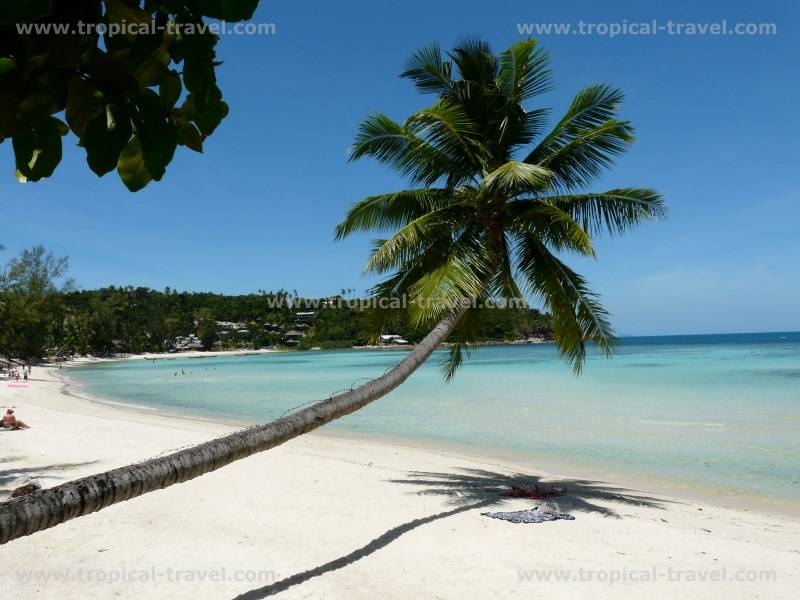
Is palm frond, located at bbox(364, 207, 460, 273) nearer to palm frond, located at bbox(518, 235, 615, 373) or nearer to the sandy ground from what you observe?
palm frond, located at bbox(518, 235, 615, 373)

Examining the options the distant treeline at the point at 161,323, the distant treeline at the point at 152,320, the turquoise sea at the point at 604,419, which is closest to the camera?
the turquoise sea at the point at 604,419

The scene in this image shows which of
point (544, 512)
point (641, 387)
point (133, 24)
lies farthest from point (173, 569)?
point (641, 387)

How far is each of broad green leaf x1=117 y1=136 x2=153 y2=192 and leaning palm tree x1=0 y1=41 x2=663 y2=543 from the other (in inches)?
193

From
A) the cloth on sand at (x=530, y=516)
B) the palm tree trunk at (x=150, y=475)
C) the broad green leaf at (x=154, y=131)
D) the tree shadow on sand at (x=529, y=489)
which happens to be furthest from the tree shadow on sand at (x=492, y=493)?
the broad green leaf at (x=154, y=131)

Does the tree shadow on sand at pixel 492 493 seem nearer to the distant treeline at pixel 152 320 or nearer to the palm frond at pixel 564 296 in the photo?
the palm frond at pixel 564 296

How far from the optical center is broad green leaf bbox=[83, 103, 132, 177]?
1.24m

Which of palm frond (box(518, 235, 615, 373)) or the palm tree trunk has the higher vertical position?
palm frond (box(518, 235, 615, 373))

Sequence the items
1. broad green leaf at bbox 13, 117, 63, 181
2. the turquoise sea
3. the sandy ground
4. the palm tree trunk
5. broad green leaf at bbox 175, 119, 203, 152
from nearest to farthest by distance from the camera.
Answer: broad green leaf at bbox 13, 117, 63, 181
broad green leaf at bbox 175, 119, 203, 152
the palm tree trunk
the sandy ground
the turquoise sea

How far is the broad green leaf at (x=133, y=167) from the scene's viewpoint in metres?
1.44

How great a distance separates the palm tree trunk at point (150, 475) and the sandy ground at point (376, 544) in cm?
163

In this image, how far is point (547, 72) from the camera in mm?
7801

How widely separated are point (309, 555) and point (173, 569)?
3.96 ft

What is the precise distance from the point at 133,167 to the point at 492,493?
786 centimetres

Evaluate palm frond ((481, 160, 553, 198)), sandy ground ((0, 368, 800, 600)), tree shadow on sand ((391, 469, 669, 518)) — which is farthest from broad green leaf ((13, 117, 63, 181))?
tree shadow on sand ((391, 469, 669, 518))
